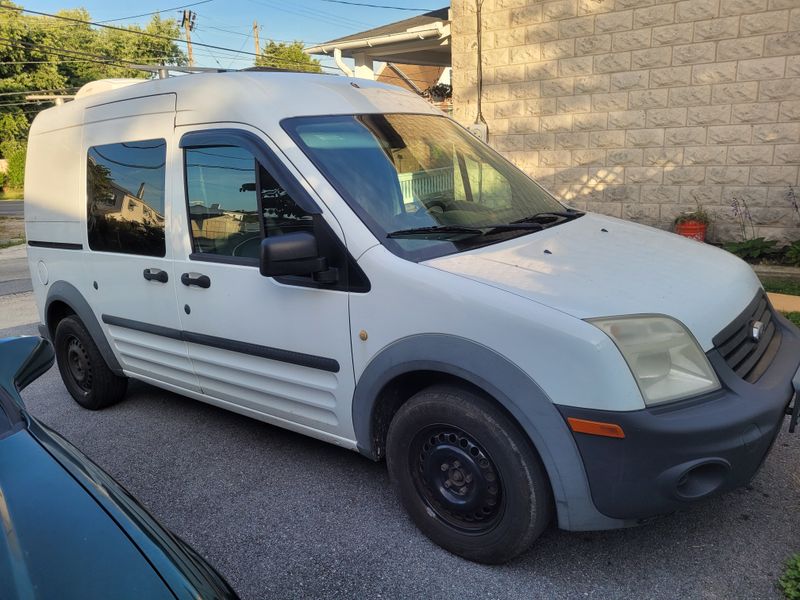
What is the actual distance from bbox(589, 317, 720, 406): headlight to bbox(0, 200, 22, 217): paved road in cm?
2957

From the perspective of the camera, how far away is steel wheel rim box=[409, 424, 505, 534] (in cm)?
265

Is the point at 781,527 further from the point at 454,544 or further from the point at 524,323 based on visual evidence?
the point at 524,323

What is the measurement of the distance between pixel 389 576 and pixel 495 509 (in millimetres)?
550

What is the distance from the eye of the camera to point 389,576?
2764mm

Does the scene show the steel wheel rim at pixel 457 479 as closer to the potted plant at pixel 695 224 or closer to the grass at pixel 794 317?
the grass at pixel 794 317

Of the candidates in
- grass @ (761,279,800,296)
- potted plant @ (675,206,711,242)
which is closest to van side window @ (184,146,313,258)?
grass @ (761,279,800,296)

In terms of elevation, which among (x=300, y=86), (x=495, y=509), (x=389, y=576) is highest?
(x=300, y=86)

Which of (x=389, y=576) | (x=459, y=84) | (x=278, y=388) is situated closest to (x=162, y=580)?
(x=389, y=576)

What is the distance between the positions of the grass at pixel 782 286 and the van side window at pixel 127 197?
20.3 ft

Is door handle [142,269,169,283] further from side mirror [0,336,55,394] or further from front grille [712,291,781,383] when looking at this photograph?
front grille [712,291,781,383]

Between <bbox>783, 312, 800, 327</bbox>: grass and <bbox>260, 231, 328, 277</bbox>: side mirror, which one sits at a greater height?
<bbox>260, 231, 328, 277</bbox>: side mirror

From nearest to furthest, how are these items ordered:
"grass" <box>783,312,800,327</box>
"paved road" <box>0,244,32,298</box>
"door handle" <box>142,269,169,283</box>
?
"door handle" <box>142,269,169,283</box>, "grass" <box>783,312,800,327</box>, "paved road" <box>0,244,32,298</box>

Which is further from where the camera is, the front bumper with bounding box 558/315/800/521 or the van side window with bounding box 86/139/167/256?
the van side window with bounding box 86/139/167/256

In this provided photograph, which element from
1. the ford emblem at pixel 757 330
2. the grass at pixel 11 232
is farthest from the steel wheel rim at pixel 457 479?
the grass at pixel 11 232
